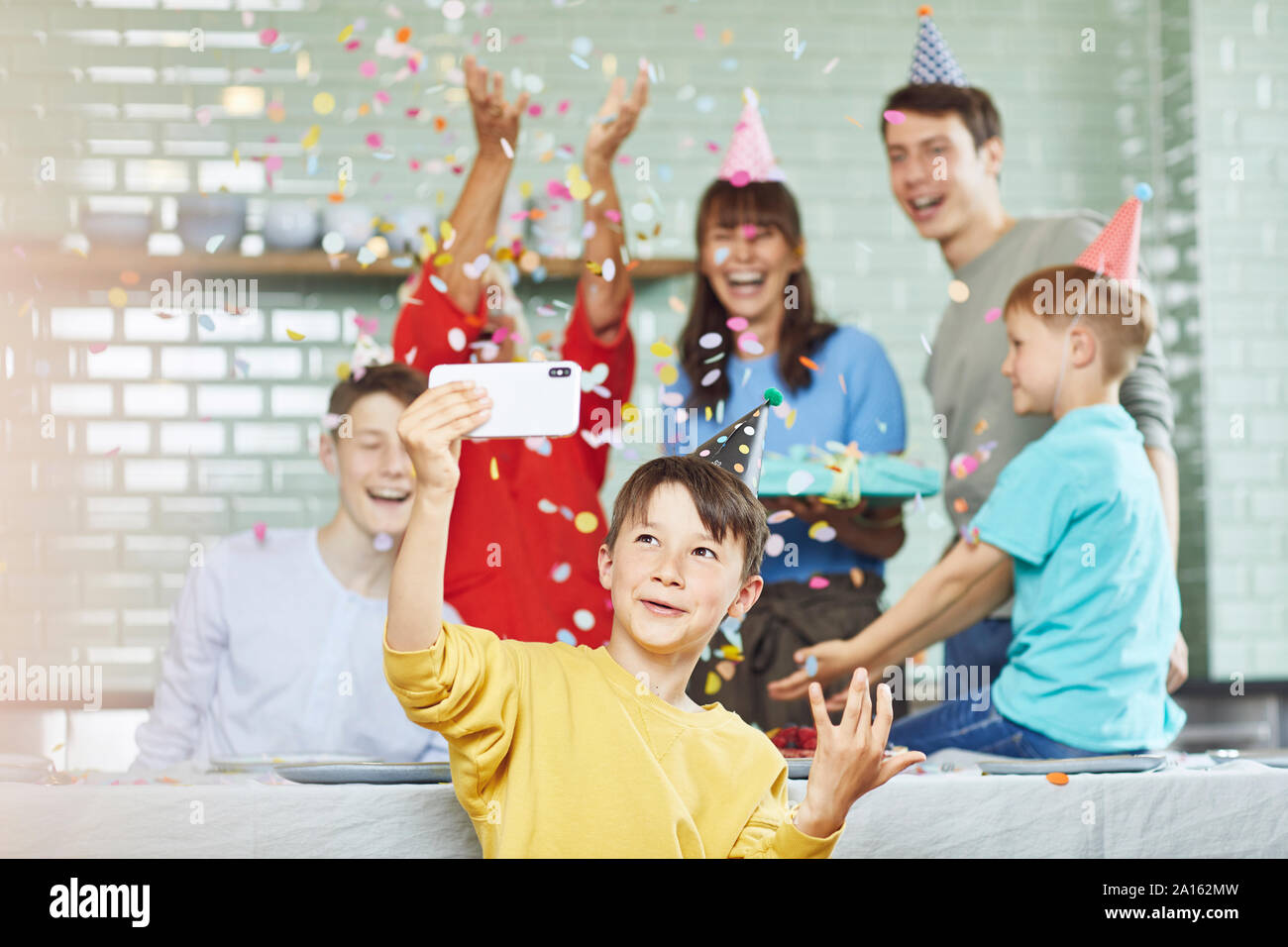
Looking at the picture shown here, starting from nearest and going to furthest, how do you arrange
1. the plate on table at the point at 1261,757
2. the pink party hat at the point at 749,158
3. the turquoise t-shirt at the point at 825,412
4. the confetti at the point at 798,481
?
the plate on table at the point at 1261,757, the confetti at the point at 798,481, the turquoise t-shirt at the point at 825,412, the pink party hat at the point at 749,158

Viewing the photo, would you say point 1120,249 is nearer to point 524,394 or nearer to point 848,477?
point 848,477

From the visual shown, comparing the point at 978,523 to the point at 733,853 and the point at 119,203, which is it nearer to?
the point at 733,853

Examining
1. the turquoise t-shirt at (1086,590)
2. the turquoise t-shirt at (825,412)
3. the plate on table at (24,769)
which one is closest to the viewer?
the plate on table at (24,769)

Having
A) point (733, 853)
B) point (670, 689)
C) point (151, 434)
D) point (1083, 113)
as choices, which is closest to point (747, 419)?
point (670, 689)

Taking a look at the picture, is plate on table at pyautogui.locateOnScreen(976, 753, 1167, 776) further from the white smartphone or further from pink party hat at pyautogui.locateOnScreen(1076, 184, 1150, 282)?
pink party hat at pyautogui.locateOnScreen(1076, 184, 1150, 282)

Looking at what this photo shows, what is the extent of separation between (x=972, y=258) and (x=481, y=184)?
918 millimetres

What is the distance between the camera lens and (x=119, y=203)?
3.20 metres

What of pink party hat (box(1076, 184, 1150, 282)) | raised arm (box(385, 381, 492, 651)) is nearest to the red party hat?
pink party hat (box(1076, 184, 1150, 282))

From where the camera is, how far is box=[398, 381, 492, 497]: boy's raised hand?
3.52 ft

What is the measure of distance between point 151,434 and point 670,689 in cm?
240

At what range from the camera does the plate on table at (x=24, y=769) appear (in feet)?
4.64

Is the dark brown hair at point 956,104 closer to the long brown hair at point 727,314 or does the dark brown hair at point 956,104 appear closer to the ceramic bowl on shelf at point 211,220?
the long brown hair at point 727,314

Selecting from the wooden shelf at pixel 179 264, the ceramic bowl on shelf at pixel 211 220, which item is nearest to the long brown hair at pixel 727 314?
the wooden shelf at pixel 179 264

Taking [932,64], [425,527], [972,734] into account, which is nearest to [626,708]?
[425,527]
